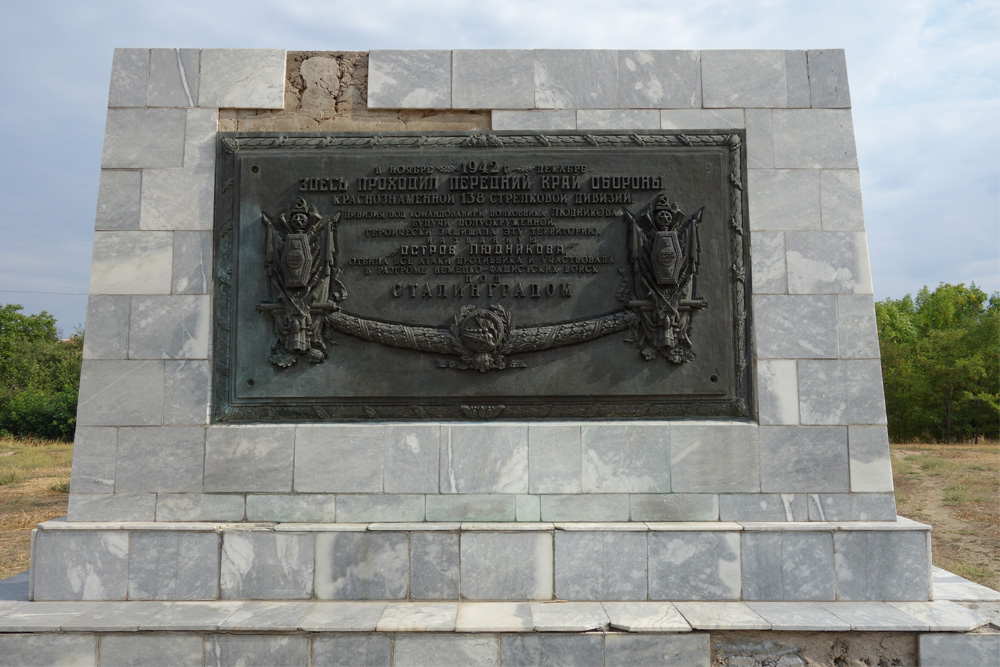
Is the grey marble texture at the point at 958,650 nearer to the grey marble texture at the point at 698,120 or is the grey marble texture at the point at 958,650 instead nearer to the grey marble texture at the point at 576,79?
the grey marble texture at the point at 698,120

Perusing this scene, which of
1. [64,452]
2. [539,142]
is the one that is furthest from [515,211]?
[64,452]

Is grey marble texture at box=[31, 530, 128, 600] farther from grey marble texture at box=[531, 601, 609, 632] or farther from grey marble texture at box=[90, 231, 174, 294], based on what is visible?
grey marble texture at box=[531, 601, 609, 632]

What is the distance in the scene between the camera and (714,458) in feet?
19.2

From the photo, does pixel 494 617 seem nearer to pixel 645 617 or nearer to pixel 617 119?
pixel 645 617

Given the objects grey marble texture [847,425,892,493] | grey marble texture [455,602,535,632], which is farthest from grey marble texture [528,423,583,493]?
grey marble texture [847,425,892,493]

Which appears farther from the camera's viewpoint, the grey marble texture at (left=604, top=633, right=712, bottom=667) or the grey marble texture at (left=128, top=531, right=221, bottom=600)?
the grey marble texture at (left=128, top=531, right=221, bottom=600)

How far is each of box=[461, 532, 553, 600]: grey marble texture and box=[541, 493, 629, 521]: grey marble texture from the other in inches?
11.1

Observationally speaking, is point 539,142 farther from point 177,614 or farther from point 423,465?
point 177,614

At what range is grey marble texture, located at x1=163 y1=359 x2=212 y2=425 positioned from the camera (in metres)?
5.93

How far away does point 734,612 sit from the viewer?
17.3ft

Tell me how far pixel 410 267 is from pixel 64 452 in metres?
21.3

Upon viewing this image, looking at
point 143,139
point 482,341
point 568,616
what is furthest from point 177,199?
point 568,616

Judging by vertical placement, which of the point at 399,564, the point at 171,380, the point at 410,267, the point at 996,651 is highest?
the point at 410,267

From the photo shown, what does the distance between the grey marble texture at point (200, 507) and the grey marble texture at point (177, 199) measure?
2538 mm
